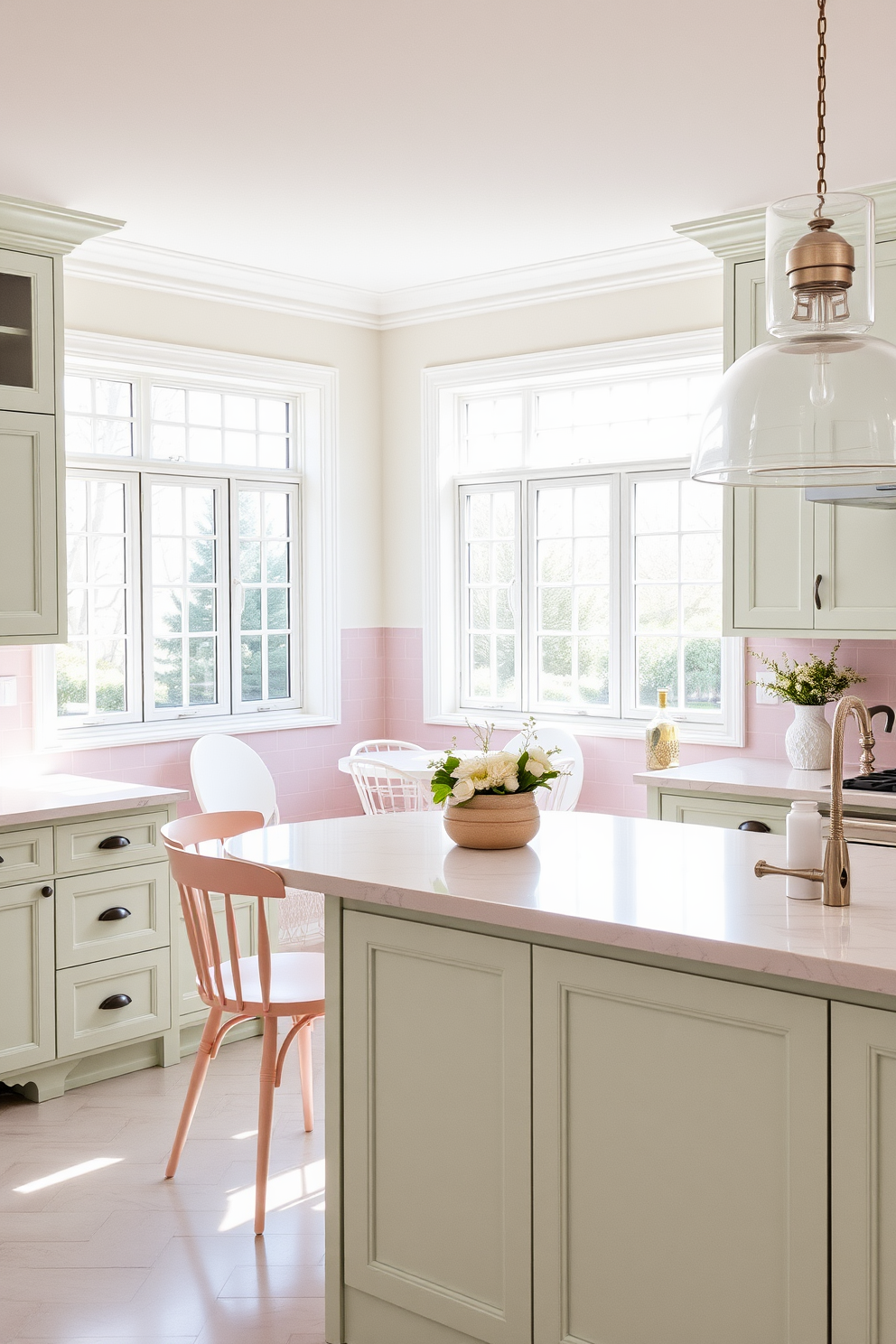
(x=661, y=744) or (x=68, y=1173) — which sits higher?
(x=661, y=744)

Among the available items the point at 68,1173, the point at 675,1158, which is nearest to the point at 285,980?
the point at 68,1173

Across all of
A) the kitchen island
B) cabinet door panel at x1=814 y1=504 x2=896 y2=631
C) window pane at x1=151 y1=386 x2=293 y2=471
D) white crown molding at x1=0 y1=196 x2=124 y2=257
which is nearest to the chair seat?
the kitchen island

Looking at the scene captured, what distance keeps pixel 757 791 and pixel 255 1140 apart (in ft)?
6.21

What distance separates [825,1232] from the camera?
2.02m

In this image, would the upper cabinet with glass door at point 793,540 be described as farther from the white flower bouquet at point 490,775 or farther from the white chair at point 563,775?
the white flower bouquet at point 490,775

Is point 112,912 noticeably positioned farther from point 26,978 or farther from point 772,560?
point 772,560

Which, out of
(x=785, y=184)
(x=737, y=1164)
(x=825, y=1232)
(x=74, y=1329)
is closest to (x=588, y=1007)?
(x=737, y=1164)

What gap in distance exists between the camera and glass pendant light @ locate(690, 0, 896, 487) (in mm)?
1996

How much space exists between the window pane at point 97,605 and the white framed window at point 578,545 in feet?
4.87

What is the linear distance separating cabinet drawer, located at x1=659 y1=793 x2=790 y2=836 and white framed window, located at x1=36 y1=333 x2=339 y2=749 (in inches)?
83.0

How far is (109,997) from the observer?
4.26 metres

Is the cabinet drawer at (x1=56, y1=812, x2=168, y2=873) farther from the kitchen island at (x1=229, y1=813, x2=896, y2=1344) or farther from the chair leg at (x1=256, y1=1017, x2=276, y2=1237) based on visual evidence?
the kitchen island at (x1=229, y1=813, x2=896, y2=1344)

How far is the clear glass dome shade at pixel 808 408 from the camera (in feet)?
6.52

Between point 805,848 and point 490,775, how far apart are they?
→ 72 cm
